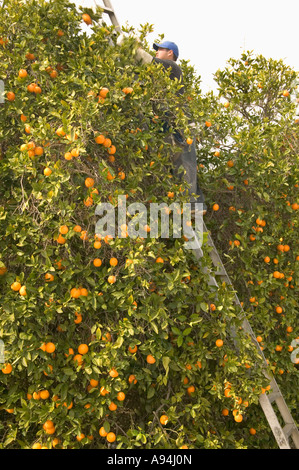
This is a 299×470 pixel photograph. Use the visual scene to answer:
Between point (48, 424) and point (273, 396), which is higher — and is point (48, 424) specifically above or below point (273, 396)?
above

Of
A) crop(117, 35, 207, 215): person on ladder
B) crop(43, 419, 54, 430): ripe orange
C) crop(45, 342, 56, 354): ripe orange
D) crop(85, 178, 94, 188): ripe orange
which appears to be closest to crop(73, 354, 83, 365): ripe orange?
crop(45, 342, 56, 354): ripe orange

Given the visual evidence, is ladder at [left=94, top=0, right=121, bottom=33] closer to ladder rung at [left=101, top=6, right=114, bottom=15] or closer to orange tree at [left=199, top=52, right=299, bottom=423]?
ladder rung at [left=101, top=6, right=114, bottom=15]

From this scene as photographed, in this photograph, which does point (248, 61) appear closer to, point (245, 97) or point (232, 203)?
point (245, 97)

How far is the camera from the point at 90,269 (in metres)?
2.48

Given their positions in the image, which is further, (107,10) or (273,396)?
(273,396)

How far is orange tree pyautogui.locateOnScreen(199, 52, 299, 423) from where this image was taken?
3.68 metres

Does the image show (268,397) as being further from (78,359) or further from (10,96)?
(10,96)

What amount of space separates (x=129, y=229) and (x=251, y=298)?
167 centimetres

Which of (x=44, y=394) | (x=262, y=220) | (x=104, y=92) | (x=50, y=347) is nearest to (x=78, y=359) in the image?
(x=50, y=347)

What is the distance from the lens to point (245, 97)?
4.62 meters

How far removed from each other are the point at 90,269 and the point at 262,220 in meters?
1.93

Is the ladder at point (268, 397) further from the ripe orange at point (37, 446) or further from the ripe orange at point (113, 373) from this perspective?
the ripe orange at point (37, 446)

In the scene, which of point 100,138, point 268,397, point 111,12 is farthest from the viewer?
point 268,397
